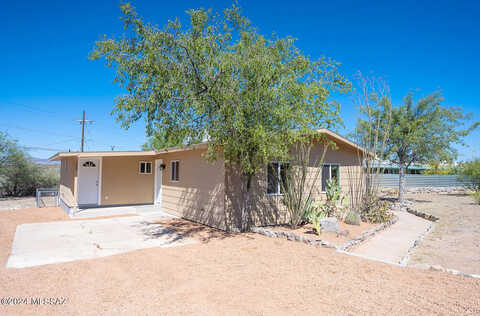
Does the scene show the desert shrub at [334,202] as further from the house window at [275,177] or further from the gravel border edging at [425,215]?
the gravel border edging at [425,215]

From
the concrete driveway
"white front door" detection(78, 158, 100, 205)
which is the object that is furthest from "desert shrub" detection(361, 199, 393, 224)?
"white front door" detection(78, 158, 100, 205)

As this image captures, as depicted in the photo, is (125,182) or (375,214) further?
(125,182)

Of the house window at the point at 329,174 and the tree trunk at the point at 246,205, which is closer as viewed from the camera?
the tree trunk at the point at 246,205

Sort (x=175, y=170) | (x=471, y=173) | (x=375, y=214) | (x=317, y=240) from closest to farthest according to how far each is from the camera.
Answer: (x=317, y=240), (x=375, y=214), (x=175, y=170), (x=471, y=173)

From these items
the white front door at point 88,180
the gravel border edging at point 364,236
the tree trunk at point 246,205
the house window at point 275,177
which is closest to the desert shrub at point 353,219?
the gravel border edging at point 364,236

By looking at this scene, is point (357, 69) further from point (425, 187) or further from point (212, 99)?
point (425, 187)

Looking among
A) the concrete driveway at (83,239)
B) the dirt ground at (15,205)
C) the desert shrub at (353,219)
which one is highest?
the desert shrub at (353,219)

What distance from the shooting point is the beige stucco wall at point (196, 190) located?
8.62 m

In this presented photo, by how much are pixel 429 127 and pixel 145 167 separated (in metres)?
14.6

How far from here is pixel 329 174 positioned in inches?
447

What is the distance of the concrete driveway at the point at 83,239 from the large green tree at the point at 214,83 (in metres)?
2.70

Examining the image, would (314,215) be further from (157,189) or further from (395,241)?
(157,189)

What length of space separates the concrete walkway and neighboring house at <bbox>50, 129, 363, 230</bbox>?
261 centimetres

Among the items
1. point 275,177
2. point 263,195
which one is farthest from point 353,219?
point 263,195
